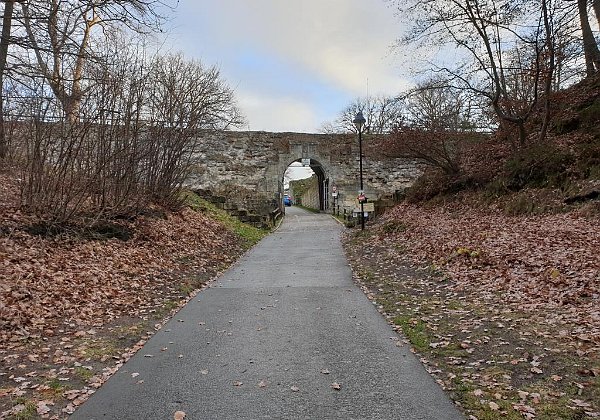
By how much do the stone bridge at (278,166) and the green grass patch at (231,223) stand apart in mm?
5763

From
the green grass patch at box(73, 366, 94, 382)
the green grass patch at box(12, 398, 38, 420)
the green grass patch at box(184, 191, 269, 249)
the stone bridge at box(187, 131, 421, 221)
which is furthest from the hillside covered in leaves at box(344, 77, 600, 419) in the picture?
the stone bridge at box(187, 131, 421, 221)

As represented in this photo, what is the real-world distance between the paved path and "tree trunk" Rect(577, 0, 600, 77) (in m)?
11.7

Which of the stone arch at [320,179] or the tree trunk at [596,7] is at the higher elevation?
the tree trunk at [596,7]

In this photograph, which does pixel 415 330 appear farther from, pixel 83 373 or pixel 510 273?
pixel 83 373

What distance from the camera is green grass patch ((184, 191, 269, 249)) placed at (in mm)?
19047

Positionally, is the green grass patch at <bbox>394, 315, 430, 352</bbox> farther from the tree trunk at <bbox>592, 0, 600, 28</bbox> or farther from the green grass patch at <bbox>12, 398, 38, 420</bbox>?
the tree trunk at <bbox>592, 0, 600, 28</bbox>

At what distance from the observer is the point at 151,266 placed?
10.8 meters

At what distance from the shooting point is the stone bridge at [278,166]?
30.8 m

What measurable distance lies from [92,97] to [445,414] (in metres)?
10.7

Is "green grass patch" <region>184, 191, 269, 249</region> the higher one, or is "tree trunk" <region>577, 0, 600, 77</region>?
"tree trunk" <region>577, 0, 600, 77</region>

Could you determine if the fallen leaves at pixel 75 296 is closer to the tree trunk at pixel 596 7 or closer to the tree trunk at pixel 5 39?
the tree trunk at pixel 5 39

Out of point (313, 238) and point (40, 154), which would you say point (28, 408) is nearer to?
point (40, 154)

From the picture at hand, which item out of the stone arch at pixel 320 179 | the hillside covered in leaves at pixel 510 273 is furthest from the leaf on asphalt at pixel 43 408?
the stone arch at pixel 320 179

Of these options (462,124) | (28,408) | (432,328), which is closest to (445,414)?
(432,328)
